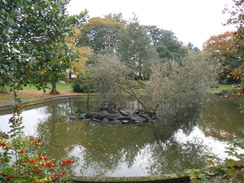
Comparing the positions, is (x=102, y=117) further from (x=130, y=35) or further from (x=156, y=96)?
(x=130, y=35)

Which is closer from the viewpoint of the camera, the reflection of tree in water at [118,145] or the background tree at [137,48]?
the reflection of tree in water at [118,145]

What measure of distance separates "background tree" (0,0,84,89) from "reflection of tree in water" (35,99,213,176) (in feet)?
8.68

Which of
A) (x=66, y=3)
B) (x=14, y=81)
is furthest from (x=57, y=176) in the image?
(x=66, y=3)

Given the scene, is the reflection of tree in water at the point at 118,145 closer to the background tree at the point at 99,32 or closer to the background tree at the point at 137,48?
the background tree at the point at 137,48

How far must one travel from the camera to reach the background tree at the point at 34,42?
2.25 metres

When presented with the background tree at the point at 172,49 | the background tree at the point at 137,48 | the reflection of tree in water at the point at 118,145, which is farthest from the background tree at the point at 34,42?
the background tree at the point at 172,49

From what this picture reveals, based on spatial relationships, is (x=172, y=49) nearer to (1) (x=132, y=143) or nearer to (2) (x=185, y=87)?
(2) (x=185, y=87)

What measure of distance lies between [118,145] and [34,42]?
4.36m

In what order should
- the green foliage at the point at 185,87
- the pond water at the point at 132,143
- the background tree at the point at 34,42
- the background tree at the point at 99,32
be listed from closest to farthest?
the background tree at the point at 34,42 → the pond water at the point at 132,143 → the green foliage at the point at 185,87 → the background tree at the point at 99,32

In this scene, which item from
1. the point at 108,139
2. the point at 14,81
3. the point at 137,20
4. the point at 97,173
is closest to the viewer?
the point at 14,81

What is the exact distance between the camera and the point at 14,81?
268cm

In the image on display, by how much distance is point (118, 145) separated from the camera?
6.05 metres

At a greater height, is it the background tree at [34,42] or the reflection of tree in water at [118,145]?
the background tree at [34,42]

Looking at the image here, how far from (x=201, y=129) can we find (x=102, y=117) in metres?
4.77
